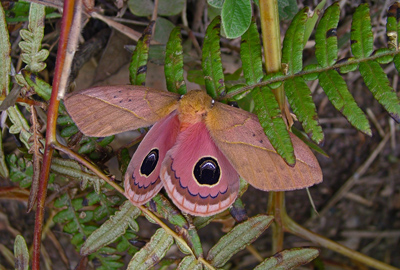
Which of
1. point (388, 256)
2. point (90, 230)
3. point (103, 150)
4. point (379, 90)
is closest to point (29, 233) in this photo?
point (90, 230)

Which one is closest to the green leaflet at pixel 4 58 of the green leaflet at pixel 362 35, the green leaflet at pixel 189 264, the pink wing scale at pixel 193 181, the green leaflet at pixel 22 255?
the green leaflet at pixel 22 255

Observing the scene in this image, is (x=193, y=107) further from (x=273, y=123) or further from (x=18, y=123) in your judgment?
(x=18, y=123)

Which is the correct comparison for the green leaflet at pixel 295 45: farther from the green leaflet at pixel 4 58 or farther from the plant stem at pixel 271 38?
the green leaflet at pixel 4 58

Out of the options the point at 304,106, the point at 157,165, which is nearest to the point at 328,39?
the point at 304,106

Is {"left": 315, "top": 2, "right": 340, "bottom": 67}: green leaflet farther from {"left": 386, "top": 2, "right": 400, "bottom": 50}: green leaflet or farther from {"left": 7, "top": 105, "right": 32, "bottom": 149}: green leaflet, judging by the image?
{"left": 7, "top": 105, "right": 32, "bottom": 149}: green leaflet

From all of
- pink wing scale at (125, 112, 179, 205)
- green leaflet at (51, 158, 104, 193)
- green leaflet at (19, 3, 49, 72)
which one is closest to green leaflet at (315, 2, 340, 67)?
pink wing scale at (125, 112, 179, 205)
